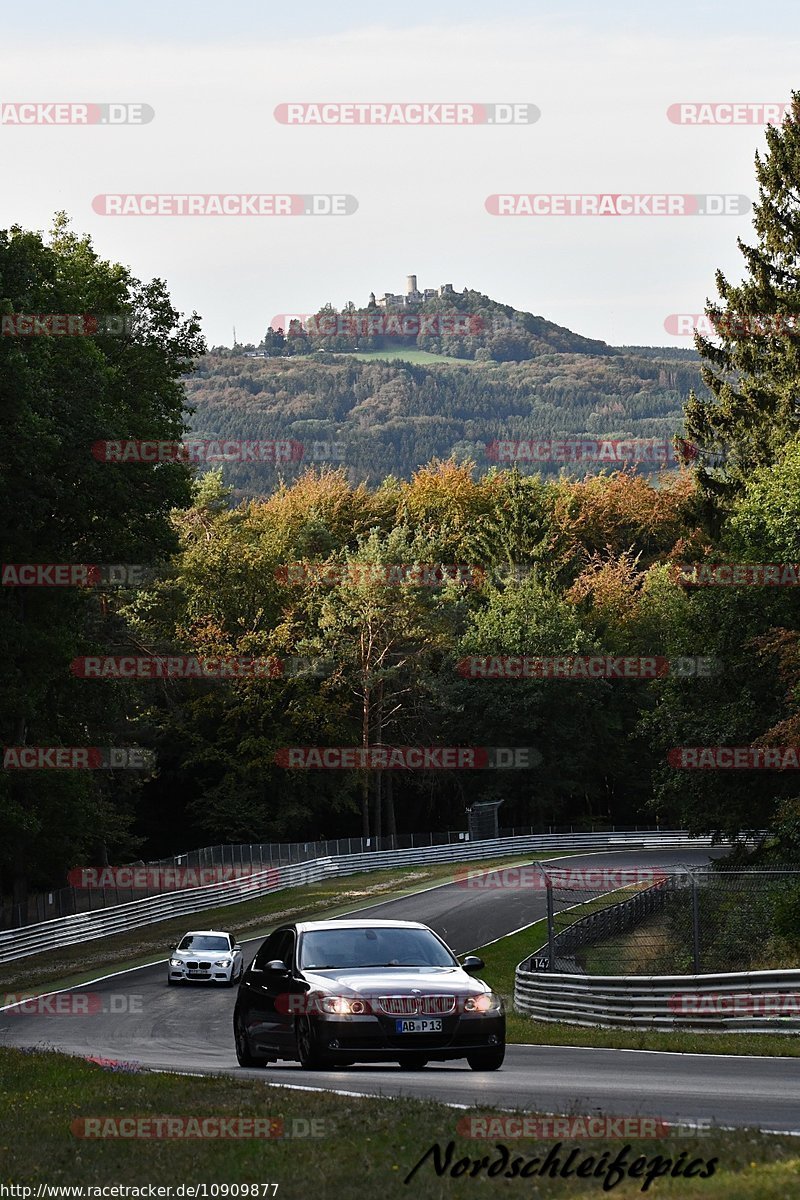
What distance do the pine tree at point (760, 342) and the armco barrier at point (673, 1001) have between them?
2642 centimetres

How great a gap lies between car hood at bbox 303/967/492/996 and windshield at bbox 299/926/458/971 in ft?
0.63

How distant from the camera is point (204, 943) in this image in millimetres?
37781

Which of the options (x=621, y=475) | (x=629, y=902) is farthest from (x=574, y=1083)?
(x=621, y=475)

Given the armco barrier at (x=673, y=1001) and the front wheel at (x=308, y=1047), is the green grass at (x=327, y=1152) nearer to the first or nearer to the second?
the front wheel at (x=308, y=1047)

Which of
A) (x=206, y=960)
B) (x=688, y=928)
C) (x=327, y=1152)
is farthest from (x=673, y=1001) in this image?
(x=206, y=960)

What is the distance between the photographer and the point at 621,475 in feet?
358

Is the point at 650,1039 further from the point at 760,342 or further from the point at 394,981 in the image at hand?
the point at 760,342

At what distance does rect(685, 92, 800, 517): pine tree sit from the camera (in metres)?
→ 49.6

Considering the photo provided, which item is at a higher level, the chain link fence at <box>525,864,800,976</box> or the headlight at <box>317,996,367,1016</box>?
the headlight at <box>317,996,367,1016</box>

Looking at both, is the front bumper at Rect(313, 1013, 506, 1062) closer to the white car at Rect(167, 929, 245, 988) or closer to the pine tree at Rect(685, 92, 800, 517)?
Answer: the white car at Rect(167, 929, 245, 988)

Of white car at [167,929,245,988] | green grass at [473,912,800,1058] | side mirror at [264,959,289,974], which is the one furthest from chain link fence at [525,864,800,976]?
white car at [167,929,245,988]

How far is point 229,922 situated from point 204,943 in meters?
14.3

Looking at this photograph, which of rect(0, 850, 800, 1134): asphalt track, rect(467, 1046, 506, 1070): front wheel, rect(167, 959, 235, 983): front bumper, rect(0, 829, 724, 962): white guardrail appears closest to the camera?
rect(0, 850, 800, 1134): asphalt track

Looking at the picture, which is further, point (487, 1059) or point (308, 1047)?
point (487, 1059)
